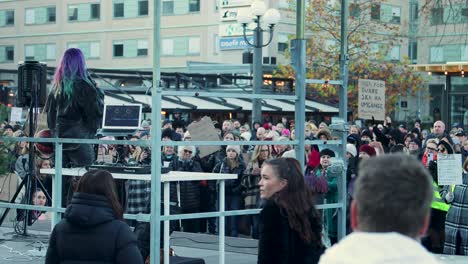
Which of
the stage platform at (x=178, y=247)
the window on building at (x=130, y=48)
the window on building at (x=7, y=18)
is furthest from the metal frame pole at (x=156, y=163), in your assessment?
the window on building at (x=7, y=18)

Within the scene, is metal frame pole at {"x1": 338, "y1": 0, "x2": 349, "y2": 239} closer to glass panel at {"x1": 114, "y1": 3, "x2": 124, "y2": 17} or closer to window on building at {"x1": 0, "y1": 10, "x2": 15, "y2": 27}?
glass panel at {"x1": 114, "y1": 3, "x2": 124, "y2": 17}

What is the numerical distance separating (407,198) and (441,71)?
25.2m

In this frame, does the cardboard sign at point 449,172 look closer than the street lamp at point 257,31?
Yes

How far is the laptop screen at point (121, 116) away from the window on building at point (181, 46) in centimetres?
5291

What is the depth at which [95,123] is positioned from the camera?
9.94m

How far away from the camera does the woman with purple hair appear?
975 centimetres

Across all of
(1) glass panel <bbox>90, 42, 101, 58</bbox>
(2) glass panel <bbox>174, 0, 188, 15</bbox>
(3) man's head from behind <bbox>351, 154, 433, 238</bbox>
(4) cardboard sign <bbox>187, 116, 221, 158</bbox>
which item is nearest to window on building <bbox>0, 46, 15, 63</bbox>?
(1) glass panel <bbox>90, 42, 101, 58</bbox>

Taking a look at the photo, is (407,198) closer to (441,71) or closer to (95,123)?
(95,123)

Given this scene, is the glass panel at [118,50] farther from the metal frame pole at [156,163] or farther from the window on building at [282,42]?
the metal frame pole at [156,163]

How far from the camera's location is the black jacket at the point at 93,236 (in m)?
5.46

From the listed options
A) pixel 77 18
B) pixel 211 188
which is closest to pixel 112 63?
pixel 77 18

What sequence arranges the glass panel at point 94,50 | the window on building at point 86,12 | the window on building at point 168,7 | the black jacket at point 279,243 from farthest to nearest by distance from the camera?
the window on building at point 86,12
the glass panel at point 94,50
the window on building at point 168,7
the black jacket at point 279,243

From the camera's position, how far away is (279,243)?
20.3 ft

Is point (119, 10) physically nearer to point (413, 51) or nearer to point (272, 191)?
point (413, 51)
